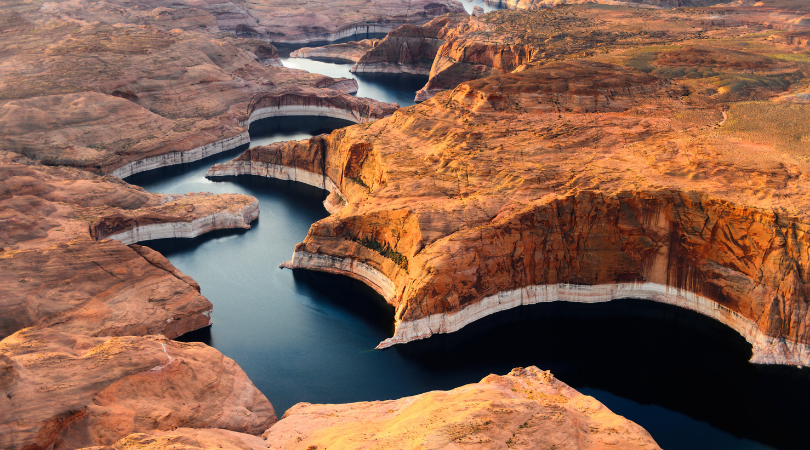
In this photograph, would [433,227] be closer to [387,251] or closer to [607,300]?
[387,251]

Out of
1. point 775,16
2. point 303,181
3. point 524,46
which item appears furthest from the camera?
point 775,16

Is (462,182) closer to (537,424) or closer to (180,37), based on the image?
(537,424)

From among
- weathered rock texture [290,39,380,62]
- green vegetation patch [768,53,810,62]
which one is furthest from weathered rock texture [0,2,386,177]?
green vegetation patch [768,53,810,62]

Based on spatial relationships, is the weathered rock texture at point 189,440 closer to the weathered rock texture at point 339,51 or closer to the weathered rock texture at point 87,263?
the weathered rock texture at point 87,263

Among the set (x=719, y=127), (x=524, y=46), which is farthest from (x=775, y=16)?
(x=719, y=127)

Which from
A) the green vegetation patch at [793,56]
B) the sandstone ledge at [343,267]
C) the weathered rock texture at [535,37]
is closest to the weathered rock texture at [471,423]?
the sandstone ledge at [343,267]
